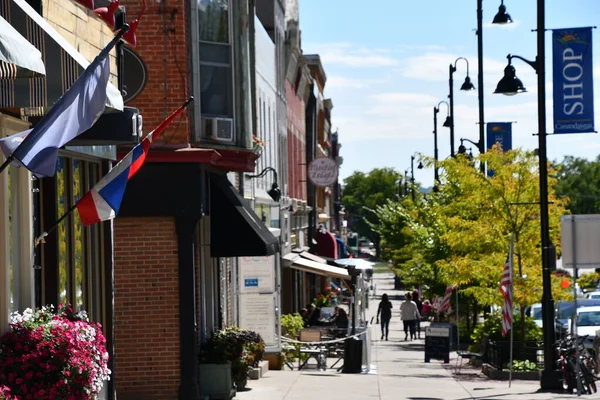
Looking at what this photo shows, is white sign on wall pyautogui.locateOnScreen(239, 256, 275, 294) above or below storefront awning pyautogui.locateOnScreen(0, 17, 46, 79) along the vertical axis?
below

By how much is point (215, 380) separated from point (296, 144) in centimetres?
2830

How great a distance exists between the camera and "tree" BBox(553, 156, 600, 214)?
543 ft

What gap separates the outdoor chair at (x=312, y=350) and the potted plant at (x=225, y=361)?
6.27m

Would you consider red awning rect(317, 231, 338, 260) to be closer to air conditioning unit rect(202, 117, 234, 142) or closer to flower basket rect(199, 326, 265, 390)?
flower basket rect(199, 326, 265, 390)

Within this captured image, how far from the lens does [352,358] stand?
26156 millimetres

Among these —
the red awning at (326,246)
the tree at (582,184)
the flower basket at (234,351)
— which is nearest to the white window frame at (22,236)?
the flower basket at (234,351)

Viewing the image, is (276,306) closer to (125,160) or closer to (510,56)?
(510,56)

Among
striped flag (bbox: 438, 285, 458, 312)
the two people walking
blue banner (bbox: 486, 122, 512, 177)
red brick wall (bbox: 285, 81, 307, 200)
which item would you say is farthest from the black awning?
the two people walking

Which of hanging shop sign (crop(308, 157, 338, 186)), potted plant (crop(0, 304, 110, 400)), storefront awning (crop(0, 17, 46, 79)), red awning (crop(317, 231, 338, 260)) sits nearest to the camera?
storefront awning (crop(0, 17, 46, 79))

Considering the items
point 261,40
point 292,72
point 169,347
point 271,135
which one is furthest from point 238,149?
point 292,72

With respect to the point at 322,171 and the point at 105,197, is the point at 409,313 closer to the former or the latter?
the point at 322,171

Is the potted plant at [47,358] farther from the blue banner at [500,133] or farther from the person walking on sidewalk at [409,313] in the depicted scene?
the person walking on sidewalk at [409,313]

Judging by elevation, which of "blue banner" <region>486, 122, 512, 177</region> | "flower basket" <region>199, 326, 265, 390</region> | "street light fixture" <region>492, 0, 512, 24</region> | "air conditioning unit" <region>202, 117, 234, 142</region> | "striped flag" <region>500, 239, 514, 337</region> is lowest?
"flower basket" <region>199, 326, 265, 390</region>

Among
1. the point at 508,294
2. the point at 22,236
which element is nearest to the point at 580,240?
the point at 508,294
